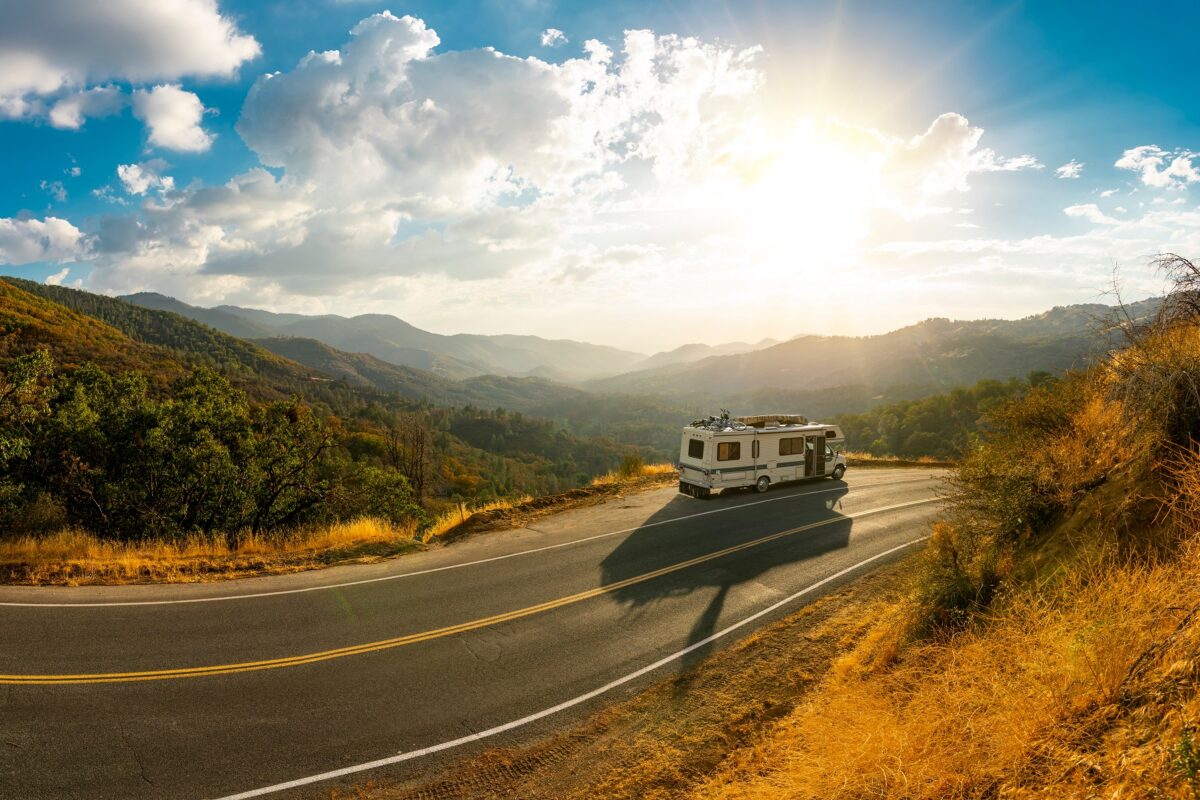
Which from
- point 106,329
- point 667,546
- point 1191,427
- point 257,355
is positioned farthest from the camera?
point 257,355

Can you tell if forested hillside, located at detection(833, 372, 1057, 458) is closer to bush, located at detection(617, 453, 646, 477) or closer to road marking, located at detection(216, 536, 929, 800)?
bush, located at detection(617, 453, 646, 477)

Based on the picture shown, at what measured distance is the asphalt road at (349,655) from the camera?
19.6 ft

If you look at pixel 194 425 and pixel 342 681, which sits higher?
pixel 194 425

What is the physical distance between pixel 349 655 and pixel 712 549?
9.71 m

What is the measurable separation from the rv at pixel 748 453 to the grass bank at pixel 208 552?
8.06 metres

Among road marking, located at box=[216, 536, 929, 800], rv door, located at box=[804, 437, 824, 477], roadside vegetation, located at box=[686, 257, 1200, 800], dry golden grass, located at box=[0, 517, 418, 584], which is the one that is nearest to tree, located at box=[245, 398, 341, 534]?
dry golden grass, located at box=[0, 517, 418, 584]

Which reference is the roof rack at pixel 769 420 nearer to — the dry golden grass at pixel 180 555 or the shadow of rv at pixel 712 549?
the shadow of rv at pixel 712 549

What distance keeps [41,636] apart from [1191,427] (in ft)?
55.9

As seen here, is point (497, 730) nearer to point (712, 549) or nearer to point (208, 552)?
point (712, 549)

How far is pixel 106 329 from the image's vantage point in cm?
12644

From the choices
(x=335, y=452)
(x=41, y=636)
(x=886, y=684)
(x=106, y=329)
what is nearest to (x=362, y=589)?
(x=41, y=636)

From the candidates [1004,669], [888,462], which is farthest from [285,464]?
[888,462]

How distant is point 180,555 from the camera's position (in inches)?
474

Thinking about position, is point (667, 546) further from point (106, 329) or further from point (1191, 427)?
point (106, 329)
